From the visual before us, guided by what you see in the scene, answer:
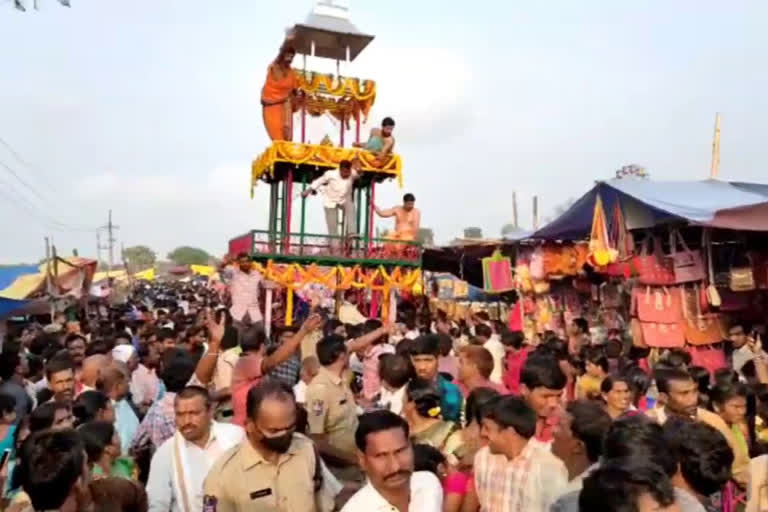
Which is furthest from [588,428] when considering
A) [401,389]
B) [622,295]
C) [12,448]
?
[622,295]

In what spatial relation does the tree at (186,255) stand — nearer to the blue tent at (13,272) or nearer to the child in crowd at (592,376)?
the blue tent at (13,272)

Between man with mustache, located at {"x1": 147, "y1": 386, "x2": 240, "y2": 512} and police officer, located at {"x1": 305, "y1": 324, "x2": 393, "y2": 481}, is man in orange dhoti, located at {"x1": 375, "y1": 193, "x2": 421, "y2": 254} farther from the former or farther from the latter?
man with mustache, located at {"x1": 147, "y1": 386, "x2": 240, "y2": 512}

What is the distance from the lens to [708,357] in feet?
27.6

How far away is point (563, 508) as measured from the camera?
256cm

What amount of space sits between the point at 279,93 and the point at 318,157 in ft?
4.94

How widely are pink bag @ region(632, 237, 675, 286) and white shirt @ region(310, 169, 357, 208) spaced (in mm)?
6525

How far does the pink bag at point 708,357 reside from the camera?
8352 millimetres

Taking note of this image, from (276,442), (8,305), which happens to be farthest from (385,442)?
(8,305)

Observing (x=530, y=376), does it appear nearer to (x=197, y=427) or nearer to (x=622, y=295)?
(x=197, y=427)

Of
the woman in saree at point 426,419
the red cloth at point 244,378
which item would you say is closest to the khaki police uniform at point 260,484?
the woman in saree at point 426,419

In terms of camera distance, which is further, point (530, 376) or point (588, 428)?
point (530, 376)

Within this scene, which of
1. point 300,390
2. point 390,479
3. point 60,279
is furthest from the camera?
point 60,279

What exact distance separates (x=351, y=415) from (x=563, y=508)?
2.14m

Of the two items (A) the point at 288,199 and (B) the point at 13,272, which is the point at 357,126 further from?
(B) the point at 13,272
